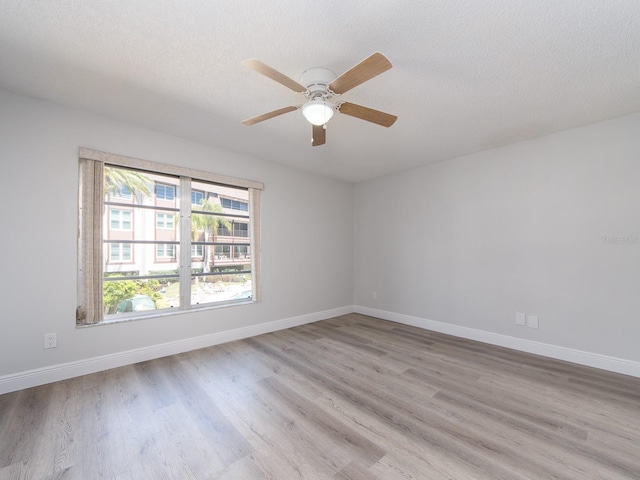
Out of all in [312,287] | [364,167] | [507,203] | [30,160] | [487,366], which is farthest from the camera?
[312,287]

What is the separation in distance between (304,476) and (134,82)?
120 inches

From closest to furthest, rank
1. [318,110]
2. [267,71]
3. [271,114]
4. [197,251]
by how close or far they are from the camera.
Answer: [267,71]
[318,110]
[271,114]
[197,251]

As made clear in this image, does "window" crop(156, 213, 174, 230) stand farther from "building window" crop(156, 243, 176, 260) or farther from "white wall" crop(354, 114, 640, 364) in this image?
"white wall" crop(354, 114, 640, 364)

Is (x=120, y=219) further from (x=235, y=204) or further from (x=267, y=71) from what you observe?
(x=267, y=71)

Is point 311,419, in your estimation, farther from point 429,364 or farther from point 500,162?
point 500,162

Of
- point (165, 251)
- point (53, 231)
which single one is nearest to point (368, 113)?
point (165, 251)

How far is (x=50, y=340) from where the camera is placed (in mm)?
2496

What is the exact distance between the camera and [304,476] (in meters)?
1.47

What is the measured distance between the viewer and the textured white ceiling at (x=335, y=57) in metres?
1.55

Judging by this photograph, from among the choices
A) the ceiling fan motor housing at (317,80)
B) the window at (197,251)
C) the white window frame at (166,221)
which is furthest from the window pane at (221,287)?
the ceiling fan motor housing at (317,80)

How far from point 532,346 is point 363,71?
11.8 ft

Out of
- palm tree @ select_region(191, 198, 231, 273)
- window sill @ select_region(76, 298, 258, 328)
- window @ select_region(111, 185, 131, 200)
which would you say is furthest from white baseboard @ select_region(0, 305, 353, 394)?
window @ select_region(111, 185, 131, 200)

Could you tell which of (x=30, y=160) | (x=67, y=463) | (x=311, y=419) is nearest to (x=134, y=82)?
(x=30, y=160)

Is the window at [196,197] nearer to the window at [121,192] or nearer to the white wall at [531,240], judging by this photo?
the window at [121,192]
